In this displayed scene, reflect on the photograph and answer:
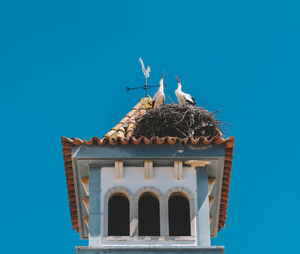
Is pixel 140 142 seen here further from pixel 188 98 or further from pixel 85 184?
pixel 188 98

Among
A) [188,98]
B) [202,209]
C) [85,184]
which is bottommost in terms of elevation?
[202,209]

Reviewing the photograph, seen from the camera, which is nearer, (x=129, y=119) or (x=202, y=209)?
(x=202, y=209)

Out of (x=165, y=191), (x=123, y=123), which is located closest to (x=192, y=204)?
(x=165, y=191)

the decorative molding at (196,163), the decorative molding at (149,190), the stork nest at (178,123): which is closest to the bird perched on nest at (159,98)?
the stork nest at (178,123)

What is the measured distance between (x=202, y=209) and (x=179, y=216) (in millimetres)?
439

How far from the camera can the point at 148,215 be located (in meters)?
17.8

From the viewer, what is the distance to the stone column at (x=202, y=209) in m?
17.5

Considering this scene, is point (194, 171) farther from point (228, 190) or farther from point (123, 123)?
point (123, 123)

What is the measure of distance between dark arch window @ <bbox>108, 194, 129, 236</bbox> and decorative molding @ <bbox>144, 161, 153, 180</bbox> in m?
0.57

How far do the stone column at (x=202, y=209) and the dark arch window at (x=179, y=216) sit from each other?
0.68 ft

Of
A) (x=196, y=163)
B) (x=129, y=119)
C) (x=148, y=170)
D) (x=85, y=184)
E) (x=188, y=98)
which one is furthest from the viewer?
(x=188, y=98)

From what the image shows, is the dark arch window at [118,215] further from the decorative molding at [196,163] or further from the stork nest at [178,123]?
the stork nest at [178,123]

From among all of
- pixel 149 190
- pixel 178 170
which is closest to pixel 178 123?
pixel 178 170

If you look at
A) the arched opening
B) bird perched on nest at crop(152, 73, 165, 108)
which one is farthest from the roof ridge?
the arched opening
